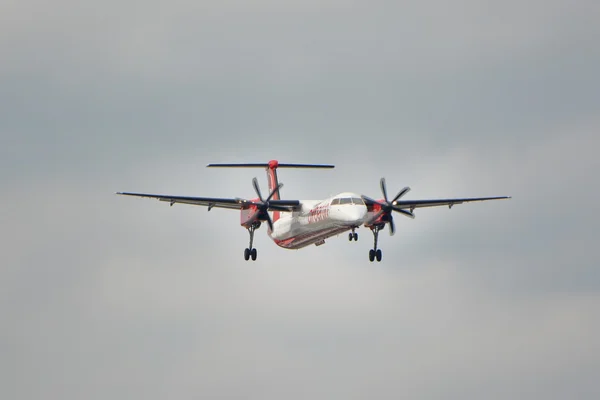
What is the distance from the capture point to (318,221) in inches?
2574

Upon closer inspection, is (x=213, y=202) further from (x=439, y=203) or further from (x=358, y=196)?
(x=439, y=203)

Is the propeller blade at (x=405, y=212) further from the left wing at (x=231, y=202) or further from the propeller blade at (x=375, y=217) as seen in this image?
the left wing at (x=231, y=202)

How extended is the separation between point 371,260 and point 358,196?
15.4 feet

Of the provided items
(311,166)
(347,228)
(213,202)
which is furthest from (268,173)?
(347,228)

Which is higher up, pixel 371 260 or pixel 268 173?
pixel 268 173

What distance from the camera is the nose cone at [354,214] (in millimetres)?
62844

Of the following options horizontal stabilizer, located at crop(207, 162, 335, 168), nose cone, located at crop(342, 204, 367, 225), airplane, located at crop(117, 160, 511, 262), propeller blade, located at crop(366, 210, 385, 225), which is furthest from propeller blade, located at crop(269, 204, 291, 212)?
nose cone, located at crop(342, 204, 367, 225)

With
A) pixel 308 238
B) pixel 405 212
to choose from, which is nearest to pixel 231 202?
pixel 308 238

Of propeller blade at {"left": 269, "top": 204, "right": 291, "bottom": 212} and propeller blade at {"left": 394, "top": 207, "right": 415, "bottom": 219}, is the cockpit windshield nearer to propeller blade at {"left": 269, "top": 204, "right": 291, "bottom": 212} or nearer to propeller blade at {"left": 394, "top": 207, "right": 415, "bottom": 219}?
propeller blade at {"left": 394, "top": 207, "right": 415, "bottom": 219}

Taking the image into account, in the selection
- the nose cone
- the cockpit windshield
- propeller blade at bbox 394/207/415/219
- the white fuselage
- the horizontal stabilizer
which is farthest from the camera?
the horizontal stabilizer

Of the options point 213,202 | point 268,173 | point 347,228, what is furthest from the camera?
point 268,173

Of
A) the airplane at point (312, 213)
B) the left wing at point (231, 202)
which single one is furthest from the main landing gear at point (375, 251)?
the left wing at point (231, 202)

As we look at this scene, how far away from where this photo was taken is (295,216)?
68.7m

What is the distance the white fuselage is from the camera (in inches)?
2489
